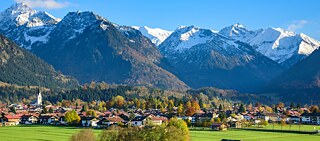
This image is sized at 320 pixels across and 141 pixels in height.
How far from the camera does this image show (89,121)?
466 ft

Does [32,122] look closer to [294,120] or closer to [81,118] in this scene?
[81,118]

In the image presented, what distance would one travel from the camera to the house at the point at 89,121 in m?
140

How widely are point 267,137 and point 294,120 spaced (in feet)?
221

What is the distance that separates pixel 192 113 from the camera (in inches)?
6786

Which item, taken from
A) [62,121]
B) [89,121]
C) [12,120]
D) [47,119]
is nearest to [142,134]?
[89,121]

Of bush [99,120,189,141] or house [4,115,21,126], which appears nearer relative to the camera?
bush [99,120,189,141]

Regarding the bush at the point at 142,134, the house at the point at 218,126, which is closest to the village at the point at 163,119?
the house at the point at 218,126

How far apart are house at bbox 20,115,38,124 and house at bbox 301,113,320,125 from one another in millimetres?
74325

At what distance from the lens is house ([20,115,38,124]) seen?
158125 millimetres

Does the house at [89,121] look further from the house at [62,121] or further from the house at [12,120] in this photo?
the house at [12,120]

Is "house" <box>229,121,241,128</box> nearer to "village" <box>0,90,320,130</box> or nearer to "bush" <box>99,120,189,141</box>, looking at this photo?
"village" <box>0,90,320,130</box>

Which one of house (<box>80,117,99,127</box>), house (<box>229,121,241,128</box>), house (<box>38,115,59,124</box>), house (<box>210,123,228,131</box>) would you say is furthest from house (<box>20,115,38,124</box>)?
house (<box>229,121,241,128</box>)

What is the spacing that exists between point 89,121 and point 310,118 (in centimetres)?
6321

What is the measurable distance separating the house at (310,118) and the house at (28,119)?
7432cm
